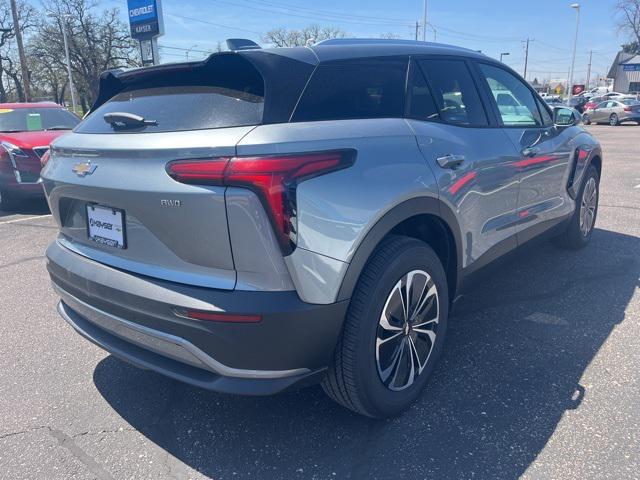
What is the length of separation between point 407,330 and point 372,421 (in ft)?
1.62

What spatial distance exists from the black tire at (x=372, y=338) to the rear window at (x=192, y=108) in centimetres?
85

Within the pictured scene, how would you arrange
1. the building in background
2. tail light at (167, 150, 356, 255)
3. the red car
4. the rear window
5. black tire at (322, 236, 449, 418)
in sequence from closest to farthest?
tail light at (167, 150, 356, 255)
the rear window
black tire at (322, 236, 449, 418)
the red car
the building in background

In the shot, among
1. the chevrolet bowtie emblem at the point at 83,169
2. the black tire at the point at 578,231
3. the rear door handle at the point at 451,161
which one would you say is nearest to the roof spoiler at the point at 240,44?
the chevrolet bowtie emblem at the point at 83,169

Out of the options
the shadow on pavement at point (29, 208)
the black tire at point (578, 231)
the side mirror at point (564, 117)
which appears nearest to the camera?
the side mirror at point (564, 117)

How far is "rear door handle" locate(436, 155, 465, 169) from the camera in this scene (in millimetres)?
2698

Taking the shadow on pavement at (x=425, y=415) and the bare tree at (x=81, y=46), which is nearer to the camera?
the shadow on pavement at (x=425, y=415)

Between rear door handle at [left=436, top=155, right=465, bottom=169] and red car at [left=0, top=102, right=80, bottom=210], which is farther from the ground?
rear door handle at [left=436, top=155, right=465, bottom=169]

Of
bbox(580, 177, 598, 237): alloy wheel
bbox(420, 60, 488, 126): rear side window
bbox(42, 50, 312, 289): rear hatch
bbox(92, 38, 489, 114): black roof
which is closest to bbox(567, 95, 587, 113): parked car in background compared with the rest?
bbox(580, 177, 598, 237): alloy wheel

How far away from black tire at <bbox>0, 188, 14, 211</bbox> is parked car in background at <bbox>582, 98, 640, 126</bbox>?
27.5m

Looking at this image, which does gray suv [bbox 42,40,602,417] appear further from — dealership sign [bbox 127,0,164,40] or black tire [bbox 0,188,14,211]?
dealership sign [bbox 127,0,164,40]

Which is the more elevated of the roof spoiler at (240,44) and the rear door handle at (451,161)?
the roof spoiler at (240,44)

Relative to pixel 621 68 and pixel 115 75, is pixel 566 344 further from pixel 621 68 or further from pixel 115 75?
pixel 621 68

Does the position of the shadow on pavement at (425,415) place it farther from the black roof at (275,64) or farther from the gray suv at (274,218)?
the black roof at (275,64)

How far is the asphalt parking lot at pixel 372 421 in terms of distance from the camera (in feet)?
7.60
